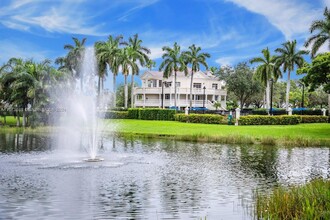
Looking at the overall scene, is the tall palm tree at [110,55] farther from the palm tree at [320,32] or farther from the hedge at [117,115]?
the palm tree at [320,32]

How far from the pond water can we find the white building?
2695 inches

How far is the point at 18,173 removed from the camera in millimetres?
22188

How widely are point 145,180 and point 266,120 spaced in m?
46.5

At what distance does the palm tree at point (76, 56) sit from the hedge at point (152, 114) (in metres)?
15.9

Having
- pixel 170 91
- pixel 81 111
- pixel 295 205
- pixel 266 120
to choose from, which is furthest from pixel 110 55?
pixel 295 205

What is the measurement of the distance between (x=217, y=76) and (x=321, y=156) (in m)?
84.6

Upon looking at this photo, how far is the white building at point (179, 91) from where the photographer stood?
104 m

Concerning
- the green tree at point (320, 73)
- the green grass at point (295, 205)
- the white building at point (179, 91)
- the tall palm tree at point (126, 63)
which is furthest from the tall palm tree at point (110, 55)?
the green grass at point (295, 205)

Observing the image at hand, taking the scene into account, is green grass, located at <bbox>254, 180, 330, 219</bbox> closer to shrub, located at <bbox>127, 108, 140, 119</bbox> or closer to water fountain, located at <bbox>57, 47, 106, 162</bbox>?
water fountain, located at <bbox>57, 47, 106, 162</bbox>

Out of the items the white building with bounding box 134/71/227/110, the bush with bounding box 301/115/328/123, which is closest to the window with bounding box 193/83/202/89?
the white building with bounding box 134/71/227/110

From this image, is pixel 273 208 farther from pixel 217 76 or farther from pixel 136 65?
pixel 217 76

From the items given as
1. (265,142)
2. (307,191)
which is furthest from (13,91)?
(307,191)

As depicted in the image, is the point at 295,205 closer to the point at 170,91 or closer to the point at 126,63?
the point at 126,63

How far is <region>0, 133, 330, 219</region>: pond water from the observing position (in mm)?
15094
